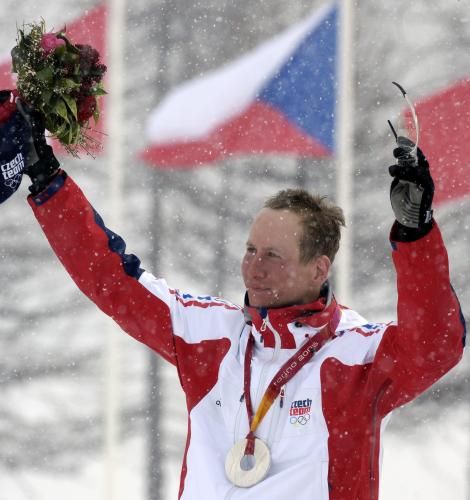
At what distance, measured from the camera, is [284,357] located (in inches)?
112

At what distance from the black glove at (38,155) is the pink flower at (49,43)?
174 mm

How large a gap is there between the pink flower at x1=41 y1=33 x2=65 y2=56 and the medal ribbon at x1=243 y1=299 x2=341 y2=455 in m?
1.00

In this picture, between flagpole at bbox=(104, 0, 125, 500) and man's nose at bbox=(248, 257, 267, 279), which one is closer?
man's nose at bbox=(248, 257, 267, 279)

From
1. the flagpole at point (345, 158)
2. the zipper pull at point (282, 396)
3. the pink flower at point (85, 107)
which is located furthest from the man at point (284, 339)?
the flagpole at point (345, 158)

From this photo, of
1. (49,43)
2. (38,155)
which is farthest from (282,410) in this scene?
(49,43)

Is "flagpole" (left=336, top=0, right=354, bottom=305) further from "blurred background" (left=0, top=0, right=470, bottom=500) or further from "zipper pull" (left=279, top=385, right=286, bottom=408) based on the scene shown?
"zipper pull" (left=279, top=385, right=286, bottom=408)

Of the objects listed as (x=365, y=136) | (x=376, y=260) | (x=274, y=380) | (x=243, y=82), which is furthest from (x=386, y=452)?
(x=274, y=380)

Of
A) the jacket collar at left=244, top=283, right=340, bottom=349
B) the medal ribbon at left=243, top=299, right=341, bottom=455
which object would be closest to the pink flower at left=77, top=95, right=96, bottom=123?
the jacket collar at left=244, top=283, right=340, bottom=349

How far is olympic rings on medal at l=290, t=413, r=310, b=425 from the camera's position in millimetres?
2760

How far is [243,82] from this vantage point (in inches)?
238

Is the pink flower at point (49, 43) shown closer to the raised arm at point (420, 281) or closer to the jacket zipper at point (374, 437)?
the raised arm at point (420, 281)

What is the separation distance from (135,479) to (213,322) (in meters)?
3.26

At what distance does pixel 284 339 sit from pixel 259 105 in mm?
3398

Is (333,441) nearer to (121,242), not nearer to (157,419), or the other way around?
(121,242)
